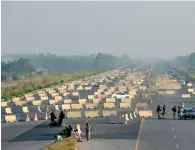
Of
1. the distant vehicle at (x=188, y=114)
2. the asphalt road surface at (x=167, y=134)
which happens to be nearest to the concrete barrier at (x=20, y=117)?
the asphalt road surface at (x=167, y=134)

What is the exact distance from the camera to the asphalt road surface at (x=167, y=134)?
112 feet

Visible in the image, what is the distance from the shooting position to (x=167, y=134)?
39.6 m

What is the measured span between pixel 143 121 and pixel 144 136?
9480mm

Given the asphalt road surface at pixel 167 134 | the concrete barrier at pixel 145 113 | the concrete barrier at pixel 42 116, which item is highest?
the concrete barrier at pixel 145 113

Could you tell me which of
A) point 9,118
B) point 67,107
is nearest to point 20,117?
point 9,118

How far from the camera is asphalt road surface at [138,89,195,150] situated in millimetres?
34078

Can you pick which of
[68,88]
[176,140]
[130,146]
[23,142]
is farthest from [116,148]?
[68,88]

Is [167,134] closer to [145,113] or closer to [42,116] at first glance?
[145,113]

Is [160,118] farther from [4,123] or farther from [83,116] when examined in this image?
[4,123]

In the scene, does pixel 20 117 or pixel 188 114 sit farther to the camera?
pixel 20 117

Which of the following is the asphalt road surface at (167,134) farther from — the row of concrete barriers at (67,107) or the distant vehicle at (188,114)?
the row of concrete barriers at (67,107)

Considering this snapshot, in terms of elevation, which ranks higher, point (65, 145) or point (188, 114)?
point (188, 114)

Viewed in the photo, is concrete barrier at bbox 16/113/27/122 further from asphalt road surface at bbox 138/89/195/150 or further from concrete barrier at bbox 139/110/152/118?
asphalt road surface at bbox 138/89/195/150

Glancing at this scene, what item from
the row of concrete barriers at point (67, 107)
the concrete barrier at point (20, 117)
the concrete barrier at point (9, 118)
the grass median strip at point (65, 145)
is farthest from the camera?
the row of concrete barriers at point (67, 107)
